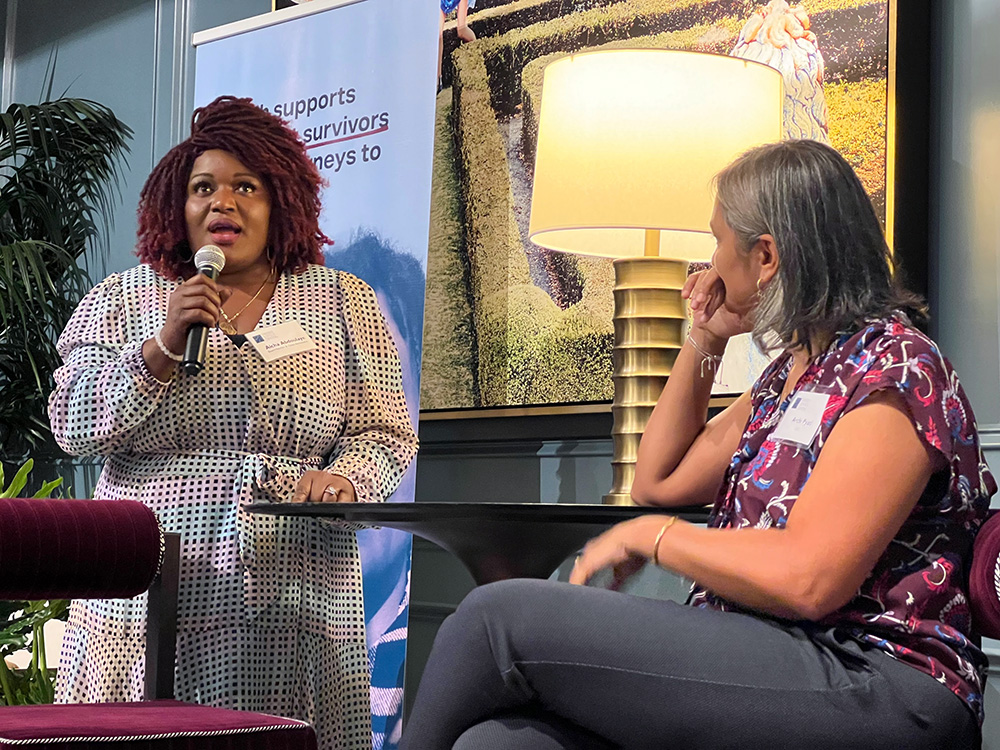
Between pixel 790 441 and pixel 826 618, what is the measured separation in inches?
8.2

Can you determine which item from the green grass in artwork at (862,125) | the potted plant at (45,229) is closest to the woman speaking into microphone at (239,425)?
the green grass in artwork at (862,125)

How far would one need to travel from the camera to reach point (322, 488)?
2213 millimetres

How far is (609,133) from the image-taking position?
7.41ft

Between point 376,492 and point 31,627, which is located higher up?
point 376,492

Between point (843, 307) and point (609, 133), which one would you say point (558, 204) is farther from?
point (843, 307)

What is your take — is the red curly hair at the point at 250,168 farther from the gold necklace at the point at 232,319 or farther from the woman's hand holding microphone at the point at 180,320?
the woman's hand holding microphone at the point at 180,320

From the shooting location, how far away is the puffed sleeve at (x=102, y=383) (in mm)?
2246

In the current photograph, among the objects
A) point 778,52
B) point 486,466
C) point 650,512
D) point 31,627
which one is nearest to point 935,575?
point 650,512

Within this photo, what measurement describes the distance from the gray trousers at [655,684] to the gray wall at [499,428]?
1308mm

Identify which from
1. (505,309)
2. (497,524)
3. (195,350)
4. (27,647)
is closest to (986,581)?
(497,524)

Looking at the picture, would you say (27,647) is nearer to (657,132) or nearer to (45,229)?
(45,229)

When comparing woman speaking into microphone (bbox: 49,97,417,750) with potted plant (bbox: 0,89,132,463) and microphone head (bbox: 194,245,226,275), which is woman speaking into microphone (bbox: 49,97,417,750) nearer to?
microphone head (bbox: 194,245,226,275)

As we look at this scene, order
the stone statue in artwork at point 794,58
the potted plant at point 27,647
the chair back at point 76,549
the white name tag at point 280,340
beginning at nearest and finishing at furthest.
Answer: the chair back at point 76,549, the white name tag at point 280,340, the stone statue in artwork at point 794,58, the potted plant at point 27,647

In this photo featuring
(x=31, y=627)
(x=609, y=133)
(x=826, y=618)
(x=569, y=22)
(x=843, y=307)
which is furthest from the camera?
(x=31, y=627)
